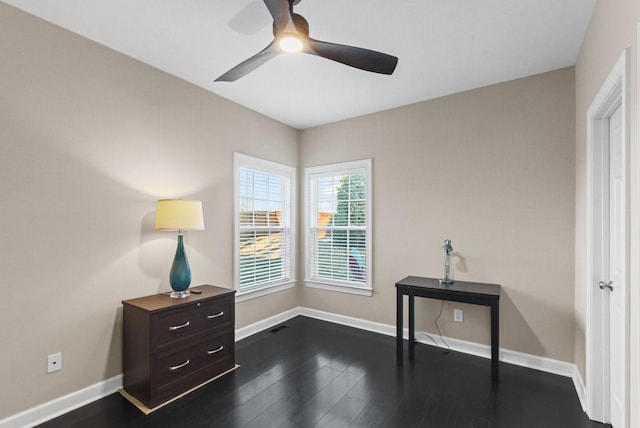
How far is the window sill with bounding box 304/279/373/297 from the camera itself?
397 centimetres

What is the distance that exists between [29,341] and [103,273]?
1.92 feet

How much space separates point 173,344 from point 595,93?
343 centimetres

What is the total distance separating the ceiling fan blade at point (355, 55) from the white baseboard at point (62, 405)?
112 inches

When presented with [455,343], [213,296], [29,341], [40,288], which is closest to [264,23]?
[213,296]

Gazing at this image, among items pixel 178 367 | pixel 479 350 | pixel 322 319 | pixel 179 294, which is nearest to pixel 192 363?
pixel 178 367

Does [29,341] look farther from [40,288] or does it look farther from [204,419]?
[204,419]

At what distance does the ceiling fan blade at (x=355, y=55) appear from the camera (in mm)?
1804

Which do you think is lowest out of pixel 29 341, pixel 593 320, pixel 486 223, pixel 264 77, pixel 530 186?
pixel 29 341

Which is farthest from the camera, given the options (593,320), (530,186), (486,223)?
(486,223)

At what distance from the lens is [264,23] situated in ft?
7.25

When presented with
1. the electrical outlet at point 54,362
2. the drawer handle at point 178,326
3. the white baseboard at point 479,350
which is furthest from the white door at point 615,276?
the electrical outlet at point 54,362

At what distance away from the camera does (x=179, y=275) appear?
2695 mm

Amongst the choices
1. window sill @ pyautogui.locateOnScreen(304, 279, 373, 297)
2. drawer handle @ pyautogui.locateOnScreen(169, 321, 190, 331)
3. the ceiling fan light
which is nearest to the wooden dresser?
drawer handle @ pyautogui.locateOnScreen(169, 321, 190, 331)

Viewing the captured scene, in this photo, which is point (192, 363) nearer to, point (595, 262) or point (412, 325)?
point (412, 325)
